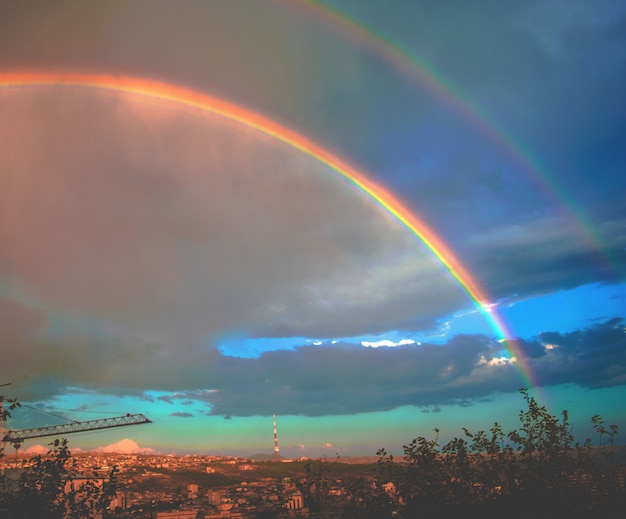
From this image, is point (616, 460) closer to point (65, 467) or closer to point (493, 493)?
point (493, 493)

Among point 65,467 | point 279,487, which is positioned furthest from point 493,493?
point 65,467

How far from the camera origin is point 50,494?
17.5m

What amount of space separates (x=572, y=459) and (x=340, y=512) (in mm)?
8991

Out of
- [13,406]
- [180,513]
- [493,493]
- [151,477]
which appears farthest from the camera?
[151,477]

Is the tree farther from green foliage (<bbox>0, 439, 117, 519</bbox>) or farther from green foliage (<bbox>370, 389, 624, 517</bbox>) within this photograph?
green foliage (<bbox>370, 389, 624, 517</bbox>)

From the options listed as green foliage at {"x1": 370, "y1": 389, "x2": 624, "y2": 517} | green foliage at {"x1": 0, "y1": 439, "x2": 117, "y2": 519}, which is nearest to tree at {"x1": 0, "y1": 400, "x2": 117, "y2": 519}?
green foliage at {"x1": 0, "y1": 439, "x2": 117, "y2": 519}

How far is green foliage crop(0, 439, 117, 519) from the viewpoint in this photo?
17.0 metres

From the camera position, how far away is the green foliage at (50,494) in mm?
17016

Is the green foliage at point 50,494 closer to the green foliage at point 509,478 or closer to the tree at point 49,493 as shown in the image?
the tree at point 49,493

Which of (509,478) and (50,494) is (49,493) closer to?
(50,494)

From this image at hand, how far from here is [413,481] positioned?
19406 mm

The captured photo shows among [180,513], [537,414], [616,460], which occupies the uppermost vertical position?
[537,414]

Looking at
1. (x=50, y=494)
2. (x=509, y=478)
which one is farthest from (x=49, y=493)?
(x=509, y=478)

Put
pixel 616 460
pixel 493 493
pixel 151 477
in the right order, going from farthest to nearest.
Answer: pixel 151 477
pixel 616 460
pixel 493 493
